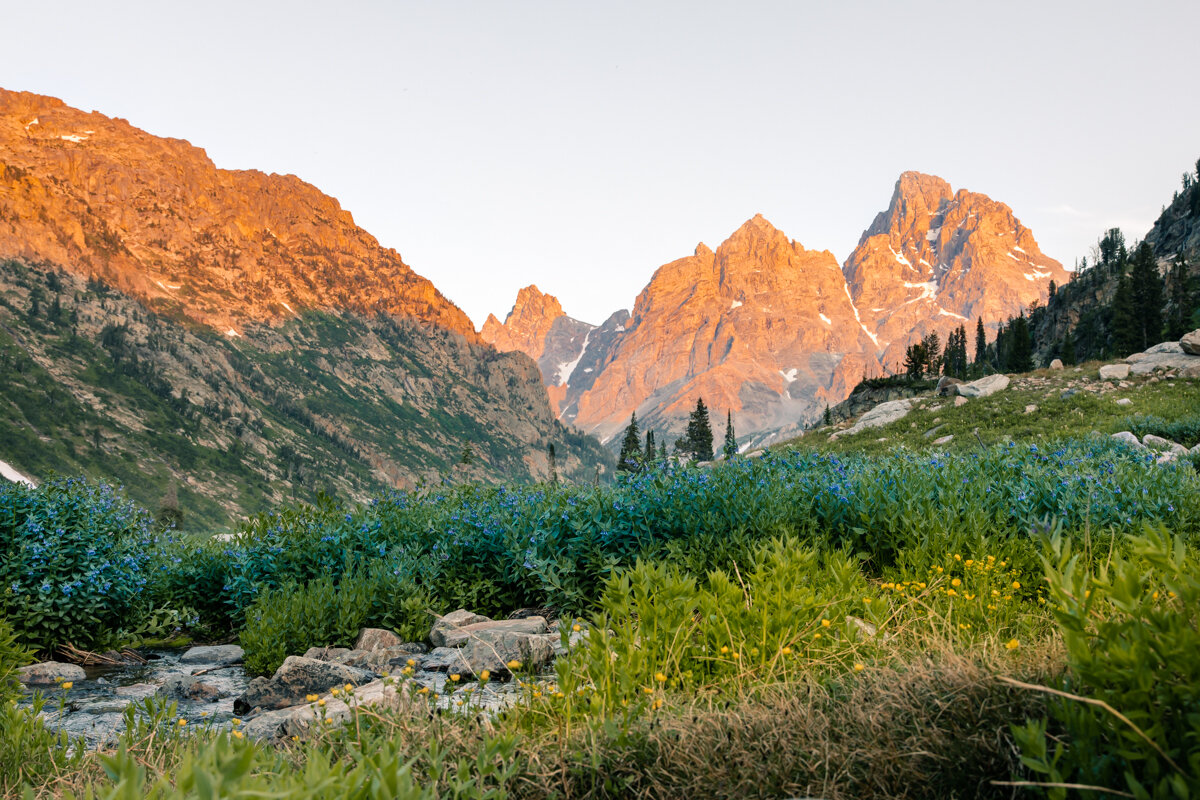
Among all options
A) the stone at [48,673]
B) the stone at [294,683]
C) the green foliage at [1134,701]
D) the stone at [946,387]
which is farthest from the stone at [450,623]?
the stone at [946,387]

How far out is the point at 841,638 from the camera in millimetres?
4281

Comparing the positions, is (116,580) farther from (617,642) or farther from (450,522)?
(617,642)

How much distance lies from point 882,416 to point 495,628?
27845 mm

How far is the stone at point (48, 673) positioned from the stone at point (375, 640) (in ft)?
8.15

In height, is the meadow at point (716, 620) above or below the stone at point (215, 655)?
above

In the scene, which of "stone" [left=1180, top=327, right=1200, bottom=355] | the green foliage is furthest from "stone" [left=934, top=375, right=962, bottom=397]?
the green foliage

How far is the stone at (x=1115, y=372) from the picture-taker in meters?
25.2

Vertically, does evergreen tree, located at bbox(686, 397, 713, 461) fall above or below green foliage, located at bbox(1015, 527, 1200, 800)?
above

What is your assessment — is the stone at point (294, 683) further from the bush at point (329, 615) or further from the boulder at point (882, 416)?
the boulder at point (882, 416)

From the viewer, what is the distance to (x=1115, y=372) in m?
25.5

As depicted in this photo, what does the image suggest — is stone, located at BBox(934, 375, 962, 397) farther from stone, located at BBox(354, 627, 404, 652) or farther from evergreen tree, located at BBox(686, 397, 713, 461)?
evergreen tree, located at BBox(686, 397, 713, 461)

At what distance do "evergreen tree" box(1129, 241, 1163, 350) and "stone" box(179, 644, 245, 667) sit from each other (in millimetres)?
108518

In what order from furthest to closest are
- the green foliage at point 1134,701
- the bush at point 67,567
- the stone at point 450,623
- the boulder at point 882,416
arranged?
1. the boulder at point 882,416
2. the bush at point 67,567
3. the stone at point 450,623
4. the green foliage at point 1134,701

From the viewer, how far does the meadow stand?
2527 millimetres
